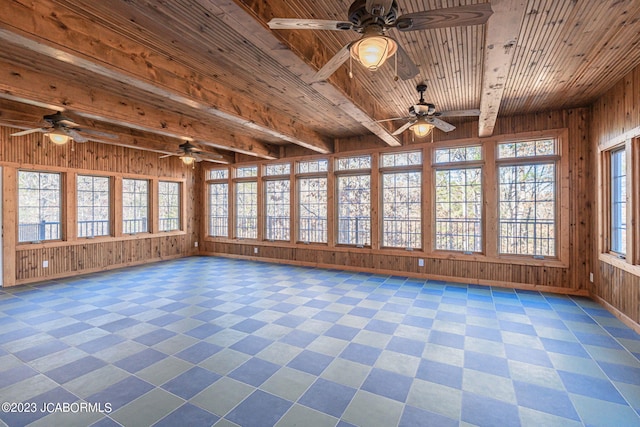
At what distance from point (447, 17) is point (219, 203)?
28.6ft

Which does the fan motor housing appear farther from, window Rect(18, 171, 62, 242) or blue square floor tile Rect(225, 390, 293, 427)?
window Rect(18, 171, 62, 242)

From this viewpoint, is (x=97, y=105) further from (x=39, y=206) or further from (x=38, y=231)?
(x=38, y=231)

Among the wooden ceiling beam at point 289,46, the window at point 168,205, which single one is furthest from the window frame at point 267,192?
the wooden ceiling beam at point 289,46

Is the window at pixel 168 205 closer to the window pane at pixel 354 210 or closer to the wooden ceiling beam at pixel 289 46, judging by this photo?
the window pane at pixel 354 210

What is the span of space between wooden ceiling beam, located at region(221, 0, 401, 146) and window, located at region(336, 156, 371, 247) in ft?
8.90

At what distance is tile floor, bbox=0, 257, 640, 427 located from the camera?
2.22m

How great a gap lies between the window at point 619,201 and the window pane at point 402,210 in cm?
299

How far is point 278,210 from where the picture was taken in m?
8.44

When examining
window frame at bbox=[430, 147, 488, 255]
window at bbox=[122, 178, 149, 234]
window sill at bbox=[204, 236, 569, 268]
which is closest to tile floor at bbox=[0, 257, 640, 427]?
window sill at bbox=[204, 236, 569, 268]

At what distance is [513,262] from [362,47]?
526cm

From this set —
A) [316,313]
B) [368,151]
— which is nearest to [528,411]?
[316,313]

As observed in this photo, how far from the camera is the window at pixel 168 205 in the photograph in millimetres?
8758

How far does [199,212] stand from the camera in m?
9.80

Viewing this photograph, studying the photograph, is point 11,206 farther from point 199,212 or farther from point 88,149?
point 199,212
